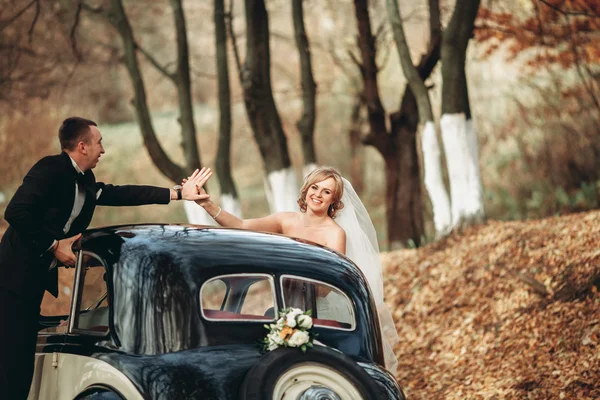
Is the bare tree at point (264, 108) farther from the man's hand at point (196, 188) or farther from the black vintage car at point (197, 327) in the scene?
the black vintage car at point (197, 327)

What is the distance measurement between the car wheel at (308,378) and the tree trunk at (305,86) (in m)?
12.0

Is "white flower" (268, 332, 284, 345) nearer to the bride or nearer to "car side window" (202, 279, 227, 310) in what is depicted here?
"car side window" (202, 279, 227, 310)

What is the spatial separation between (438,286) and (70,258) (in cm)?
672

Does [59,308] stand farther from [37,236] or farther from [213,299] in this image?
[37,236]

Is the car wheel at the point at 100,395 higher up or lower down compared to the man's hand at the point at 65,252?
lower down

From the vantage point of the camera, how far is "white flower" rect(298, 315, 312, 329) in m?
4.71

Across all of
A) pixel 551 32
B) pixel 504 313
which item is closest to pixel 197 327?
pixel 504 313

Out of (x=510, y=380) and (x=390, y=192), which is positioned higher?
(x=390, y=192)

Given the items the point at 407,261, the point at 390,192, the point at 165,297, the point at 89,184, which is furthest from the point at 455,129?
the point at 165,297

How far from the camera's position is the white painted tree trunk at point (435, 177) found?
13391mm

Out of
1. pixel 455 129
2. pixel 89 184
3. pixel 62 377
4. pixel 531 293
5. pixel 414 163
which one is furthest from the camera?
pixel 414 163

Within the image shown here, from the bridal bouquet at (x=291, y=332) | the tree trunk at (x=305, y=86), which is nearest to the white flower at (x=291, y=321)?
the bridal bouquet at (x=291, y=332)

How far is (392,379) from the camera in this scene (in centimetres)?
491

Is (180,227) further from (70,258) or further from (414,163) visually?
(414,163)
